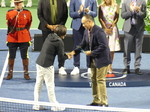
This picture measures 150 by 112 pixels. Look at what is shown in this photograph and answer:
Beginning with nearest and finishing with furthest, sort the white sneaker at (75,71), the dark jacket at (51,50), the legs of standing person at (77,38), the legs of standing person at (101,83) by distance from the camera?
the dark jacket at (51,50) < the legs of standing person at (101,83) < the legs of standing person at (77,38) < the white sneaker at (75,71)

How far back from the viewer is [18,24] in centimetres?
1268

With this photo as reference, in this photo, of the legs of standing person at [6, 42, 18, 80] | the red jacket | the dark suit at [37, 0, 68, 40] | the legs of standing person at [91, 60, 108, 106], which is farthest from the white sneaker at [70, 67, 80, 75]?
the legs of standing person at [91, 60, 108, 106]

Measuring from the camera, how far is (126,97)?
37.6ft

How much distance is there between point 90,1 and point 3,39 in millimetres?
6240

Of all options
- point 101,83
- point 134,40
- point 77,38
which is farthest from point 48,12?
point 101,83

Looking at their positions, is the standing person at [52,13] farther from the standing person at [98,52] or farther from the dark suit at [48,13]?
the standing person at [98,52]

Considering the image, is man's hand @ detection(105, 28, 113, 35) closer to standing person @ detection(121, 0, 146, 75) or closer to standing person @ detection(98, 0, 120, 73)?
standing person @ detection(98, 0, 120, 73)

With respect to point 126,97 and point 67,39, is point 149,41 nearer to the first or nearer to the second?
point 67,39

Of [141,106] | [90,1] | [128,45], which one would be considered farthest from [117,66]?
[141,106]

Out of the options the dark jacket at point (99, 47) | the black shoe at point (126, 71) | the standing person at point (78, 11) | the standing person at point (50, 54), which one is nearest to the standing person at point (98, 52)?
the dark jacket at point (99, 47)

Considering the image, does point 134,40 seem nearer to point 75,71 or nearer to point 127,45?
point 127,45

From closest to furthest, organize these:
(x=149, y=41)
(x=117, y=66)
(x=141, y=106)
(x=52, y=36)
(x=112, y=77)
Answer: (x=52, y=36) → (x=141, y=106) → (x=112, y=77) → (x=117, y=66) → (x=149, y=41)

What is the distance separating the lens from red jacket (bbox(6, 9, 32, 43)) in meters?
12.6

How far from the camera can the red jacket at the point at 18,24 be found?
1262 centimetres
